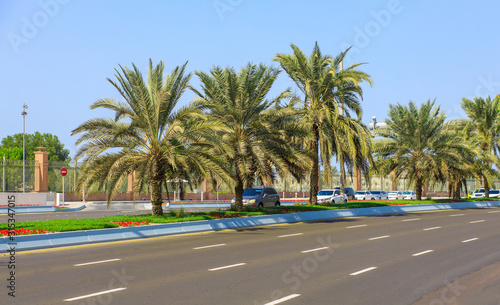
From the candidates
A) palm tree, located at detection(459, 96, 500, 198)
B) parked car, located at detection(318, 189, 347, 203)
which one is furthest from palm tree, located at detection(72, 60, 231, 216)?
palm tree, located at detection(459, 96, 500, 198)

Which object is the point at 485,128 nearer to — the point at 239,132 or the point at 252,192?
the point at 252,192

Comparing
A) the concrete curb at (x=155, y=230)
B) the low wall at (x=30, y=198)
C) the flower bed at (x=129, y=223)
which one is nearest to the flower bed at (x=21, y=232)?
the concrete curb at (x=155, y=230)

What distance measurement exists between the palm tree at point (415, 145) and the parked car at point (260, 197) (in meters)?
11.4

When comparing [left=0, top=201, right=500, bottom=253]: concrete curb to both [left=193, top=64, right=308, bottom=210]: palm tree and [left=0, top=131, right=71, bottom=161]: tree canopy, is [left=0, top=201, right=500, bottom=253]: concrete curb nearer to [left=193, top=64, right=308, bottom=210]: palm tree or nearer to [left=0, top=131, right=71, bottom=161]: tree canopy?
[left=193, top=64, right=308, bottom=210]: palm tree

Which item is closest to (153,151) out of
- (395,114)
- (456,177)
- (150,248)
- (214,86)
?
(214,86)

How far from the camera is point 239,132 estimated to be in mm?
28156

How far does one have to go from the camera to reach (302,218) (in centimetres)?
2919

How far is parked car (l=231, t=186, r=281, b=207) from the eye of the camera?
113 feet

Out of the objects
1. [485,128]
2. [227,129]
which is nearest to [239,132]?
[227,129]

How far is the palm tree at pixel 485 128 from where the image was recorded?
5250 cm

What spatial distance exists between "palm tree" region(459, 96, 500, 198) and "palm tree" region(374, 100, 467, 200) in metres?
9.98

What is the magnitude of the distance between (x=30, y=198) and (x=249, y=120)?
23694mm

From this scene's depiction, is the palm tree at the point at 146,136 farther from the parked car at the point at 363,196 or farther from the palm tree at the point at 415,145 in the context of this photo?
the parked car at the point at 363,196

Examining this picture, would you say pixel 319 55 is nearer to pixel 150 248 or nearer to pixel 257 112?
pixel 257 112
